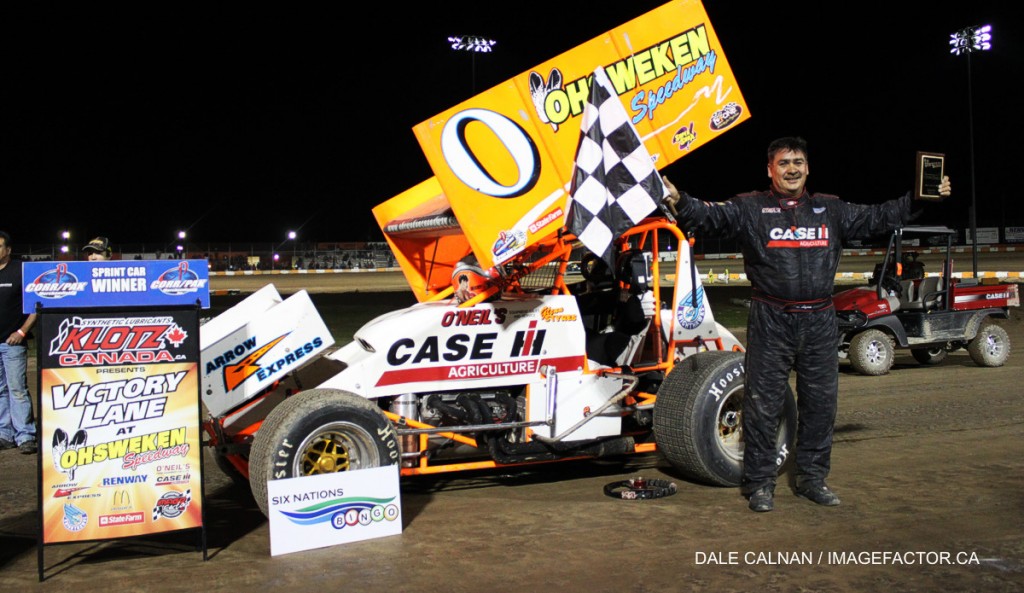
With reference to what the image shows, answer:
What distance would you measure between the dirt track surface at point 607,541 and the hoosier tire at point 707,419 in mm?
195

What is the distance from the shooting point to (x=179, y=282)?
4895 mm

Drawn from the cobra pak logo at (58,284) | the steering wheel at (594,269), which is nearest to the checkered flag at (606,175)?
the steering wheel at (594,269)

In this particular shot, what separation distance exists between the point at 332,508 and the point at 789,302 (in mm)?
2874

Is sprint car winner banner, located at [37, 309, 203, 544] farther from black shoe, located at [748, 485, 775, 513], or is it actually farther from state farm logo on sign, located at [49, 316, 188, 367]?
black shoe, located at [748, 485, 775, 513]

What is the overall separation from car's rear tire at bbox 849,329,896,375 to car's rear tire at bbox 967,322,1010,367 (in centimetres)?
142

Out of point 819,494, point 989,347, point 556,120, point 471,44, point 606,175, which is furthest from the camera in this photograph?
point 471,44

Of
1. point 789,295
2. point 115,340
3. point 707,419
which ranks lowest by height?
point 707,419

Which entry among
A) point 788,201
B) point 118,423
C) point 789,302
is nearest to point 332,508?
point 118,423

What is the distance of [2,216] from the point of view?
7256 cm

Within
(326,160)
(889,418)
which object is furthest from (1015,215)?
(889,418)

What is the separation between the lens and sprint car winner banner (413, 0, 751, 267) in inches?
223

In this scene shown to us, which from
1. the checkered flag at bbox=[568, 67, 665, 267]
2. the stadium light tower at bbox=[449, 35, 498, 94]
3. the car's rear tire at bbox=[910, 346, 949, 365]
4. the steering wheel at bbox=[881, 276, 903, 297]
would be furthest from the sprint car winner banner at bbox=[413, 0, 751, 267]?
the stadium light tower at bbox=[449, 35, 498, 94]

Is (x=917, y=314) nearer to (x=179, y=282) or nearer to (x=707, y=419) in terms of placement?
(x=707, y=419)

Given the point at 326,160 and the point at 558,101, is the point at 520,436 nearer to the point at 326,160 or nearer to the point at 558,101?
the point at 558,101
